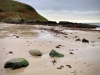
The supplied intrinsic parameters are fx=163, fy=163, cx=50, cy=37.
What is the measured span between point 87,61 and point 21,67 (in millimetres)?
3032

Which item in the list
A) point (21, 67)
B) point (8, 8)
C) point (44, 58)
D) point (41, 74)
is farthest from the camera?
point (8, 8)

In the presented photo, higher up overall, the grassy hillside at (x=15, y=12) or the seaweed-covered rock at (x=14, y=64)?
the grassy hillside at (x=15, y=12)

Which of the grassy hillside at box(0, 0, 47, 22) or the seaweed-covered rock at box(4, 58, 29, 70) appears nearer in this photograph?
the seaweed-covered rock at box(4, 58, 29, 70)

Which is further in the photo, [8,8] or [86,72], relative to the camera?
[8,8]

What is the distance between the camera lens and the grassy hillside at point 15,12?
4620 centimetres

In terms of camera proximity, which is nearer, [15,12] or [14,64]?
[14,64]

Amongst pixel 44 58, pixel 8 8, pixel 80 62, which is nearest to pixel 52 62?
pixel 44 58

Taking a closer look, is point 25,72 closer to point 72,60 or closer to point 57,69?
point 57,69

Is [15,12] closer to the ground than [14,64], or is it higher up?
higher up

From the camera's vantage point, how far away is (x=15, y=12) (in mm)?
50125

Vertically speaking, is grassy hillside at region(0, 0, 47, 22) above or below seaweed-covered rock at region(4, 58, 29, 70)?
above

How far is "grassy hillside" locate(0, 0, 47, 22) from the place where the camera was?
46.2 metres

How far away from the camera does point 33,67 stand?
6.29 meters

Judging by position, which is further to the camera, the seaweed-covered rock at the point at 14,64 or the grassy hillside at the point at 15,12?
the grassy hillside at the point at 15,12
